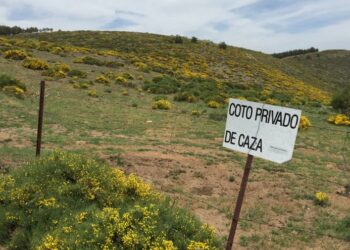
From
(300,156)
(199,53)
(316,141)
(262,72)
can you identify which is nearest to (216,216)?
(300,156)

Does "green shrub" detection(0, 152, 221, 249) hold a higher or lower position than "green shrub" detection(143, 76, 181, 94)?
lower

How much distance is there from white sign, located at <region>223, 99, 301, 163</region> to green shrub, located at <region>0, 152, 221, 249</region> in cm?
147

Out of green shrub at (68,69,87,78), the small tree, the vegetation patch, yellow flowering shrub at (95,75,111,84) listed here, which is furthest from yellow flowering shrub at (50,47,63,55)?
the small tree

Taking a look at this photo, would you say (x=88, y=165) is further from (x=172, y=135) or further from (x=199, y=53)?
(x=199, y=53)

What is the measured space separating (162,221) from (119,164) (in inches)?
220

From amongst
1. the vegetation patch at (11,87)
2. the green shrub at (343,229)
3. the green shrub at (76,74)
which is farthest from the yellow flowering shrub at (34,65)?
the green shrub at (343,229)

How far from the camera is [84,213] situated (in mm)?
5996

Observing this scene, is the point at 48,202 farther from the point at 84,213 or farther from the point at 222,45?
the point at 222,45

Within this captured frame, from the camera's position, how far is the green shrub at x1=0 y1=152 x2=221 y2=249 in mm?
5406

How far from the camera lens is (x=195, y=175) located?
11.1 meters

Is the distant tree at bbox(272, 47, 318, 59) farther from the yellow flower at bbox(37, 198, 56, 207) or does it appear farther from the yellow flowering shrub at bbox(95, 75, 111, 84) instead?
the yellow flower at bbox(37, 198, 56, 207)

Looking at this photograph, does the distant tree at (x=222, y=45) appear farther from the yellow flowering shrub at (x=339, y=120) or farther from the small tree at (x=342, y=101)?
the yellow flowering shrub at (x=339, y=120)

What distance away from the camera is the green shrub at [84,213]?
5.41 metres

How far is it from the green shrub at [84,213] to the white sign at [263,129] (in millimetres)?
1468
